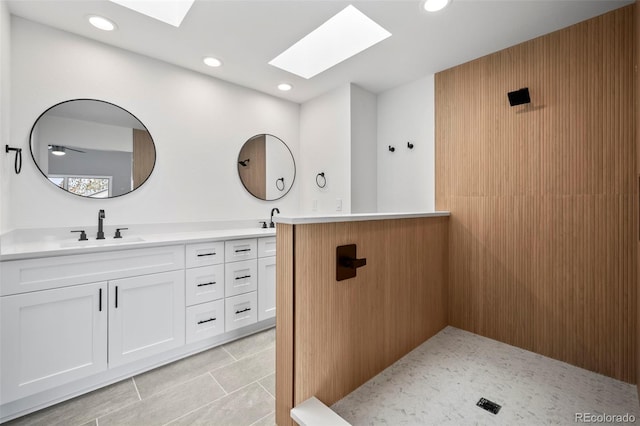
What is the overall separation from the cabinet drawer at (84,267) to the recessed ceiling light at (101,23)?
5.23 ft

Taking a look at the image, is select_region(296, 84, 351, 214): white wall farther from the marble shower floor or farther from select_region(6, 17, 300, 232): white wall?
the marble shower floor

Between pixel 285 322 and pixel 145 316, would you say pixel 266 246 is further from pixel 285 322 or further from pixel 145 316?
pixel 285 322

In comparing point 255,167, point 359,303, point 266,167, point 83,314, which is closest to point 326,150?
point 266,167

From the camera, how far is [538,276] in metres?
2.08

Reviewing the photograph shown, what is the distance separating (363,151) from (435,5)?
57.5 inches

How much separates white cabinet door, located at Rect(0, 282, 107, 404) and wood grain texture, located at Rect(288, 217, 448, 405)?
1226 mm

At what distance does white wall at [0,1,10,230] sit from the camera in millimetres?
1714

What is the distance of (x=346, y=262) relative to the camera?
1489mm

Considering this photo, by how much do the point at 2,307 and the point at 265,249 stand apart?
62.3 inches

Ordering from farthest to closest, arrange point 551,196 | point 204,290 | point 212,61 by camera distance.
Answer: point 212,61
point 204,290
point 551,196

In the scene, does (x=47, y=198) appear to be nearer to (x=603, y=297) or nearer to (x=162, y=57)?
(x=162, y=57)

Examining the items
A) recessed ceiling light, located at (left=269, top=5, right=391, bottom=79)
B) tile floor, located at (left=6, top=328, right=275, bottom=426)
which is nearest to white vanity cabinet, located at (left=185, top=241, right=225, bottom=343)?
tile floor, located at (left=6, top=328, right=275, bottom=426)

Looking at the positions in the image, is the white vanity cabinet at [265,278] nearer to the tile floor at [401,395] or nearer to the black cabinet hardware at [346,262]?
the tile floor at [401,395]

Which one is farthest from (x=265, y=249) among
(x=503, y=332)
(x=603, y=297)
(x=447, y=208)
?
(x=603, y=297)
